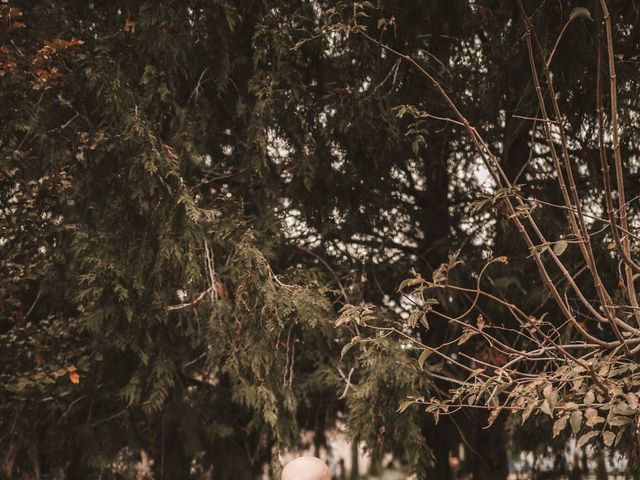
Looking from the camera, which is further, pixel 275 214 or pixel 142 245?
pixel 275 214

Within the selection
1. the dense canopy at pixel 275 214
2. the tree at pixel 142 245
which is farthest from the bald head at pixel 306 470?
the tree at pixel 142 245

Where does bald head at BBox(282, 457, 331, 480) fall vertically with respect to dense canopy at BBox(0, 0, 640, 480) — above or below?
below

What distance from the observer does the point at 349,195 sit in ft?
19.9

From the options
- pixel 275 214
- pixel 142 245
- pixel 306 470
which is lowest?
pixel 306 470

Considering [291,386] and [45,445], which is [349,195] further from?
[45,445]

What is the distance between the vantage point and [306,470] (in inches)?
108

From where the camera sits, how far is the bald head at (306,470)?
9.00 feet

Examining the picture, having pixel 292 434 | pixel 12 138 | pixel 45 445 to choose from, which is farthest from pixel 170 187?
pixel 45 445

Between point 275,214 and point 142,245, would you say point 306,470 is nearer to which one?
point 142,245

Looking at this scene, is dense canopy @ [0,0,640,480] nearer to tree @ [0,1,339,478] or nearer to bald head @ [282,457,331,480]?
tree @ [0,1,339,478]

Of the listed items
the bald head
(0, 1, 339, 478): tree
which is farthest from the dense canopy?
the bald head

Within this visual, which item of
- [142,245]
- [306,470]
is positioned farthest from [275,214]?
[306,470]

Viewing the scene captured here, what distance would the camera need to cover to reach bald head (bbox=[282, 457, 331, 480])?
9.00ft

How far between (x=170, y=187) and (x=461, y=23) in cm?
260
